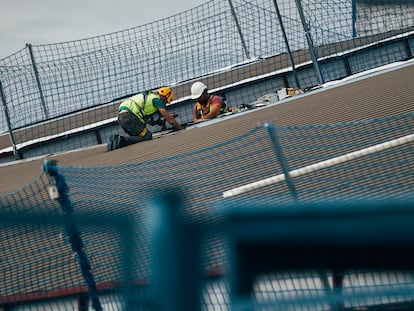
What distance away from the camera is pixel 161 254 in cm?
151

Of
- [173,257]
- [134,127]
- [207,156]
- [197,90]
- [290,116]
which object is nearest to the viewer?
[173,257]

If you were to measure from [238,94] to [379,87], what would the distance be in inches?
200

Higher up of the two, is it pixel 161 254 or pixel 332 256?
pixel 161 254

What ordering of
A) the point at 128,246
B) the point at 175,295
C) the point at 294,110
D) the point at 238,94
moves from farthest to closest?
the point at 238,94, the point at 294,110, the point at 128,246, the point at 175,295

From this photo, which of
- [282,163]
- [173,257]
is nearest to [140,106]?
[282,163]

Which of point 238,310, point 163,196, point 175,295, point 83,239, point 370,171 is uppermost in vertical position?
point 163,196

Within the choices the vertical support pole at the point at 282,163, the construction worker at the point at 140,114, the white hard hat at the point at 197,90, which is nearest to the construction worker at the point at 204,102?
the white hard hat at the point at 197,90

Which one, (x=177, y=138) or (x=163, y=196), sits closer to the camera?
(x=163, y=196)

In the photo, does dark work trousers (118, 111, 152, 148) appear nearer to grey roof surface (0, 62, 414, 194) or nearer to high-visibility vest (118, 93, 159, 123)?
high-visibility vest (118, 93, 159, 123)

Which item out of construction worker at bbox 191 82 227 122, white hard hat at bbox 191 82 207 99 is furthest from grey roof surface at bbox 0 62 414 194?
white hard hat at bbox 191 82 207 99

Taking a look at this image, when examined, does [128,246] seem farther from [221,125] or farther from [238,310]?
[221,125]

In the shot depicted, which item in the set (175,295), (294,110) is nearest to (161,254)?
(175,295)

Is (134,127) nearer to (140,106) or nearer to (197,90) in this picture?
(140,106)

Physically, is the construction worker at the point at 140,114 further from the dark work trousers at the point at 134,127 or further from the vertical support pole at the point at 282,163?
the vertical support pole at the point at 282,163
